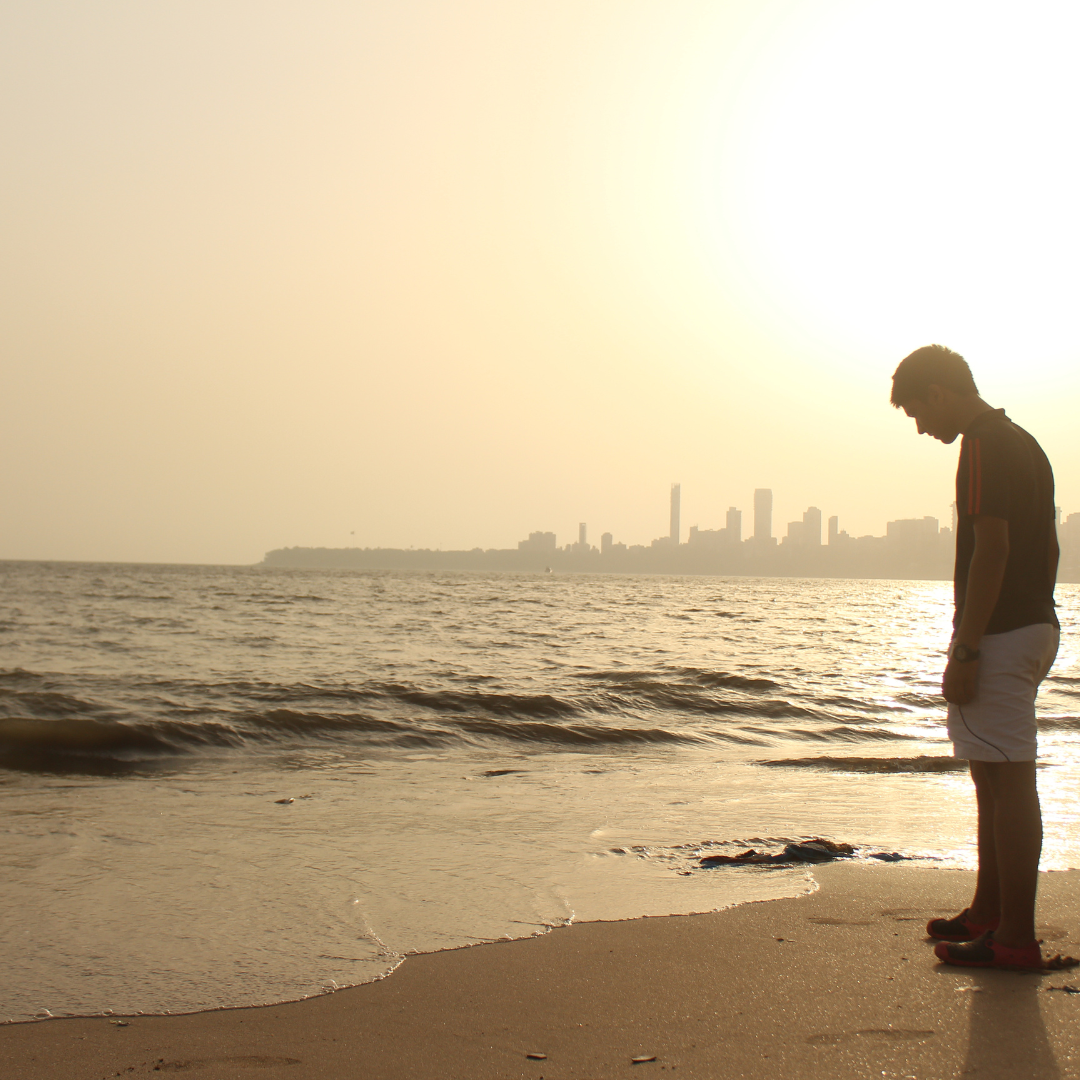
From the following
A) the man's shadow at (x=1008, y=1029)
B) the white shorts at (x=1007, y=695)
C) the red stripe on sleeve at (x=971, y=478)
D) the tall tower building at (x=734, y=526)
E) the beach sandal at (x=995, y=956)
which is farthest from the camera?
the tall tower building at (x=734, y=526)

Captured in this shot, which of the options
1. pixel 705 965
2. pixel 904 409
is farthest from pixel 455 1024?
pixel 904 409

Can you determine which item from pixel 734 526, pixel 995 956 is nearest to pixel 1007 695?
pixel 995 956

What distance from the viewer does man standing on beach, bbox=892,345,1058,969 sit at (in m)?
3.14

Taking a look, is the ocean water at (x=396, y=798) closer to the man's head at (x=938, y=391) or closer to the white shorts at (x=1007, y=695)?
the white shorts at (x=1007, y=695)

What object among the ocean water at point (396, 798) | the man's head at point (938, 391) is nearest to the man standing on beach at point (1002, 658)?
the man's head at point (938, 391)

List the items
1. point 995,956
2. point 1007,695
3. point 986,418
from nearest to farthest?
point 995,956 → point 1007,695 → point 986,418

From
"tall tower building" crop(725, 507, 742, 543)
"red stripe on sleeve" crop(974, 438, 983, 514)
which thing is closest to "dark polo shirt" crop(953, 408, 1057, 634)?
"red stripe on sleeve" crop(974, 438, 983, 514)

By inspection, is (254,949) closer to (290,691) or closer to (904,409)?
(904,409)

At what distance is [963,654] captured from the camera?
3.23m

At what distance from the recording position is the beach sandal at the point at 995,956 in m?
3.06

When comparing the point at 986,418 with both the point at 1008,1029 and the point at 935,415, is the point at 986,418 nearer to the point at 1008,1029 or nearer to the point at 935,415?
the point at 935,415

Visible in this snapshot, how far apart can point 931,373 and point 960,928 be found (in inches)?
80.0

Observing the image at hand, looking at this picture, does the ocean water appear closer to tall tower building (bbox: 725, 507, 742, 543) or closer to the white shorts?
the white shorts

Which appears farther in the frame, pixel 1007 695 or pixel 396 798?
pixel 396 798
